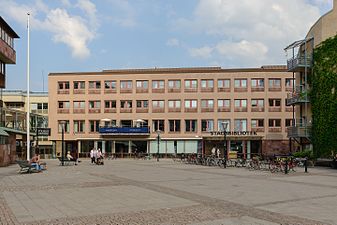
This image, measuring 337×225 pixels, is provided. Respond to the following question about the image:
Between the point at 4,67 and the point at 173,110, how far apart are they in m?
31.3

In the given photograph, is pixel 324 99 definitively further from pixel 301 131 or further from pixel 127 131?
pixel 127 131

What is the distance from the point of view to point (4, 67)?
4747cm

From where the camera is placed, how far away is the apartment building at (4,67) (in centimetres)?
4088

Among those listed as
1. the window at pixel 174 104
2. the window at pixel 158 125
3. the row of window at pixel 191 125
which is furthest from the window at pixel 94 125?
the window at pixel 174 104

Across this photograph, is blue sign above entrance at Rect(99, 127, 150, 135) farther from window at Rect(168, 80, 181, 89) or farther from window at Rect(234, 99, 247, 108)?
window at Rect(234, 99, 247, 108)

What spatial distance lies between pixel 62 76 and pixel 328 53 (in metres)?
47.1

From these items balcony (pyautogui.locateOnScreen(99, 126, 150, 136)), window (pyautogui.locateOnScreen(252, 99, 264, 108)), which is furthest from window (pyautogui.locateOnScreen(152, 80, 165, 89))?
window (pyautogui.locateOnScreen(252, 99, 264, 108))

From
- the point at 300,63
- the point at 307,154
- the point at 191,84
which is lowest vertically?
the point at 307,154

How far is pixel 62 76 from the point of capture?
75.4 m

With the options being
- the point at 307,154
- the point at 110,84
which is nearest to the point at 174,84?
the point at 110,84

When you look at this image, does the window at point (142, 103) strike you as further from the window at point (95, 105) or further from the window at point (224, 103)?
the window at point (224, 103)

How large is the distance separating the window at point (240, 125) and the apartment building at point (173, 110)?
16 centimetres

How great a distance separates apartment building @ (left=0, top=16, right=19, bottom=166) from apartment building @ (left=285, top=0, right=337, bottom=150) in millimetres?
27458

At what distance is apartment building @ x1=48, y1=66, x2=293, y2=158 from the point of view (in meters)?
71.9
